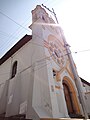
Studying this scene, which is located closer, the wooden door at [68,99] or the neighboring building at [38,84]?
the neighboring building at [38,84]

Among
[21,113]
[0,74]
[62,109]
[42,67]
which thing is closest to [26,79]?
[42,67]

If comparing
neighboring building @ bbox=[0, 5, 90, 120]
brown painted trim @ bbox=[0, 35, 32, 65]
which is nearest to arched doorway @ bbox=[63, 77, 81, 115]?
neighboring building @ bbox=[0, 5, 90, 120]

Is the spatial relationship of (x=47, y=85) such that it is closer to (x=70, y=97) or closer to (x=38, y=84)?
(x=38, y=84)

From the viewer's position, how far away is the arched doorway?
8055 mm

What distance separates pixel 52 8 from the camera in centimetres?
805

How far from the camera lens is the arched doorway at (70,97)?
8.05 metres

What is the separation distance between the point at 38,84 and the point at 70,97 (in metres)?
3.68

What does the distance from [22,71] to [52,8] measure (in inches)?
212

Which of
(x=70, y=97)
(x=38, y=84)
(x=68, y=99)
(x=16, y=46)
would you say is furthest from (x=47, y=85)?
(x=16, y=46)

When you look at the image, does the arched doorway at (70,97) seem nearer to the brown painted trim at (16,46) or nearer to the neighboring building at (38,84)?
the neighboring building at (38,84)

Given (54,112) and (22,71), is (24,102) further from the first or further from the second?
(22,71)

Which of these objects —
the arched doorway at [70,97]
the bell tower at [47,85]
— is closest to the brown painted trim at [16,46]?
the bell tower at [47,85]

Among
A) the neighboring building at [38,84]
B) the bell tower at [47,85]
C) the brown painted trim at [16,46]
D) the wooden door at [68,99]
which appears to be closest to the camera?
the bell tower at [47,85]

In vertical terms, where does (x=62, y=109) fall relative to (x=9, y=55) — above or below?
below
